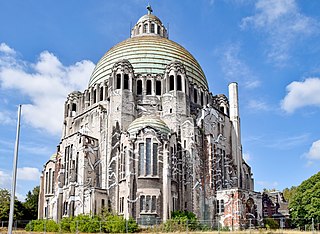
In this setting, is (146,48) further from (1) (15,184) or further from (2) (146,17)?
(1) (15,184)

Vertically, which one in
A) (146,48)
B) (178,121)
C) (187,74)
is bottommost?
(178,121)

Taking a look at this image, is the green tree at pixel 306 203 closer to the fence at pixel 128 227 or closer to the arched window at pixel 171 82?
the fence at pixel 128 227

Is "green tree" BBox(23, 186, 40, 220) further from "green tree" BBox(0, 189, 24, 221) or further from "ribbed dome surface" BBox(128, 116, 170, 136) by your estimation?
"ribbed dome surface" BBox(128, 116, 170, 136)

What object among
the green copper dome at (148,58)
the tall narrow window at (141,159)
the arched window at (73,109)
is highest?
the green copper dome at (148,58)

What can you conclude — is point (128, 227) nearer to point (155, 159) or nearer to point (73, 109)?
point (155, 159)

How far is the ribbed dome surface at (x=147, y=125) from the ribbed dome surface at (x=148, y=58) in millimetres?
12729

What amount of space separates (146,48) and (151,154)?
2286 cm

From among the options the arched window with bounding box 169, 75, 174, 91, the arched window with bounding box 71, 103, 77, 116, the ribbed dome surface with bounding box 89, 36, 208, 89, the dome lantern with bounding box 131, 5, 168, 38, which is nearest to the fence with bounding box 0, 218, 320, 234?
the arched window with bounding box 169, 75, 174, 91

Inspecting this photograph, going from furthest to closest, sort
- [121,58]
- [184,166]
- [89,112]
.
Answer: [121,58], [89,112], [184,166]

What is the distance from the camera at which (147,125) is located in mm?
53594

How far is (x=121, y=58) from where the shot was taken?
68688mm

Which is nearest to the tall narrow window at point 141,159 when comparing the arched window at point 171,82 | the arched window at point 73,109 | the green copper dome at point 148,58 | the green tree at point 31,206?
the arched window at point 171,82

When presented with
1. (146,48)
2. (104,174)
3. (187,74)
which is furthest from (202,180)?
(146,48)

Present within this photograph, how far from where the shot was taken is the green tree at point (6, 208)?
204ft
